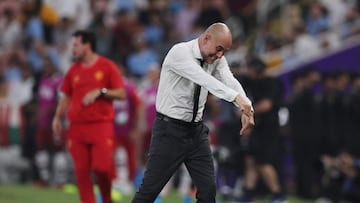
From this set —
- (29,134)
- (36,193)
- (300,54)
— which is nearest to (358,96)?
(300,54)

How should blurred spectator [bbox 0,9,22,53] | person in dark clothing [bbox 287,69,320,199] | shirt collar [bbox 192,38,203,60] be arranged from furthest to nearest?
blurred spectator [bbox 0,9,22,53]
person in dark clothing [bbox 287,69,320,199]
shirt collar [bbox 192,38,203,60]

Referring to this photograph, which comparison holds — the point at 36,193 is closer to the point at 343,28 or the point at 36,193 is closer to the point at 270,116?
the point at 270,116

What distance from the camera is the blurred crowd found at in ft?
67.5

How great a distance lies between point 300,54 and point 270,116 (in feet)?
21.2

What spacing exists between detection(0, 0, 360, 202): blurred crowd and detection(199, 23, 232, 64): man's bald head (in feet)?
21.5

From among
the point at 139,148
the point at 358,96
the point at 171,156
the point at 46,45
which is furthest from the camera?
the point at 46,45

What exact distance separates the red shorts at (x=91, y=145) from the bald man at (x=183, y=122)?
2720 mm

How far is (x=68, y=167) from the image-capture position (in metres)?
24.2

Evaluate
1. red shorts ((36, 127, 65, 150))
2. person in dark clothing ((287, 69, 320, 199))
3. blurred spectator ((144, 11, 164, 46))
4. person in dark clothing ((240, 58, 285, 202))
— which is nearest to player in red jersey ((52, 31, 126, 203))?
person in dark clothing ((240, 58, 285, 202))

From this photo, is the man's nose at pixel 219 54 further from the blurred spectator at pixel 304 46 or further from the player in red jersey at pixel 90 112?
the blurred spectator at pixel 304 46

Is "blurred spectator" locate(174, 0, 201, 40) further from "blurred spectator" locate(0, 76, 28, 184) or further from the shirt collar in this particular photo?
the shirt collar

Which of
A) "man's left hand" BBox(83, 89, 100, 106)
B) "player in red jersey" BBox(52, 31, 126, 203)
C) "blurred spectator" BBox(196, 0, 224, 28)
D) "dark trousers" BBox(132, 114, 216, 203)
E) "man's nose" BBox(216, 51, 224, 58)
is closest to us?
"man's nose" BBox(216, 51, 224, 58)

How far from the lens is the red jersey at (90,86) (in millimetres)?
15297

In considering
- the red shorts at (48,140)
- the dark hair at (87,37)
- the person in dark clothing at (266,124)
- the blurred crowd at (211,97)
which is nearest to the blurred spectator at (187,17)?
the blurred crowd at (211,97)
